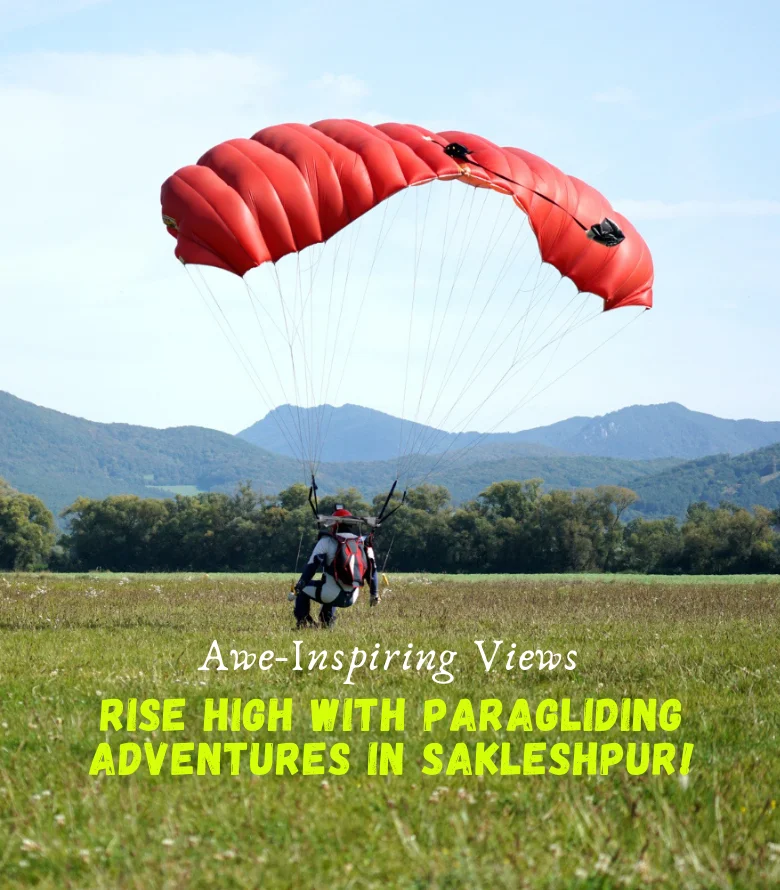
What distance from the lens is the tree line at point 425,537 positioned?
246ft

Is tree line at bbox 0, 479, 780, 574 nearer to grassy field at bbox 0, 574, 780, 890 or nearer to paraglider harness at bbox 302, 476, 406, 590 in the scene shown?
paraglider harness at bbox 302, 476, 406, 590

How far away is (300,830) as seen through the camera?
5.16 meters

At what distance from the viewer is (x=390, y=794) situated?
585cm

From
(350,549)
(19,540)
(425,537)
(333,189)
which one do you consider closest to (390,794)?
(350,549)

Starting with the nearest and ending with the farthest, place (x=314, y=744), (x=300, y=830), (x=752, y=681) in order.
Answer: (x=300, y=830) → (x=314, y=744) → (x=752, y=681)

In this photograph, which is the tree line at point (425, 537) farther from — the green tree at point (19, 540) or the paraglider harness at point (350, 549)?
the paraglider harness at point (350, 549)

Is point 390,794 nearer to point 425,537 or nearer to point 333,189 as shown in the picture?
point 333,189

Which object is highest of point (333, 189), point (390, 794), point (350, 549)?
point (333, 189)

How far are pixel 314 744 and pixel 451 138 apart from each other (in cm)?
1258

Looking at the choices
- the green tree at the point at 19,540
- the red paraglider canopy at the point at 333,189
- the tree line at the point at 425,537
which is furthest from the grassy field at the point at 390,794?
the green tree at the point at 19,540

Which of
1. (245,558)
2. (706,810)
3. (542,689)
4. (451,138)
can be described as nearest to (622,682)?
(542,689)

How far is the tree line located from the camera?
75062mm

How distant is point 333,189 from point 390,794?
442 inches

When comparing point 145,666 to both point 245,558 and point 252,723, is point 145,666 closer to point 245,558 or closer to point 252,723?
point 252,723
